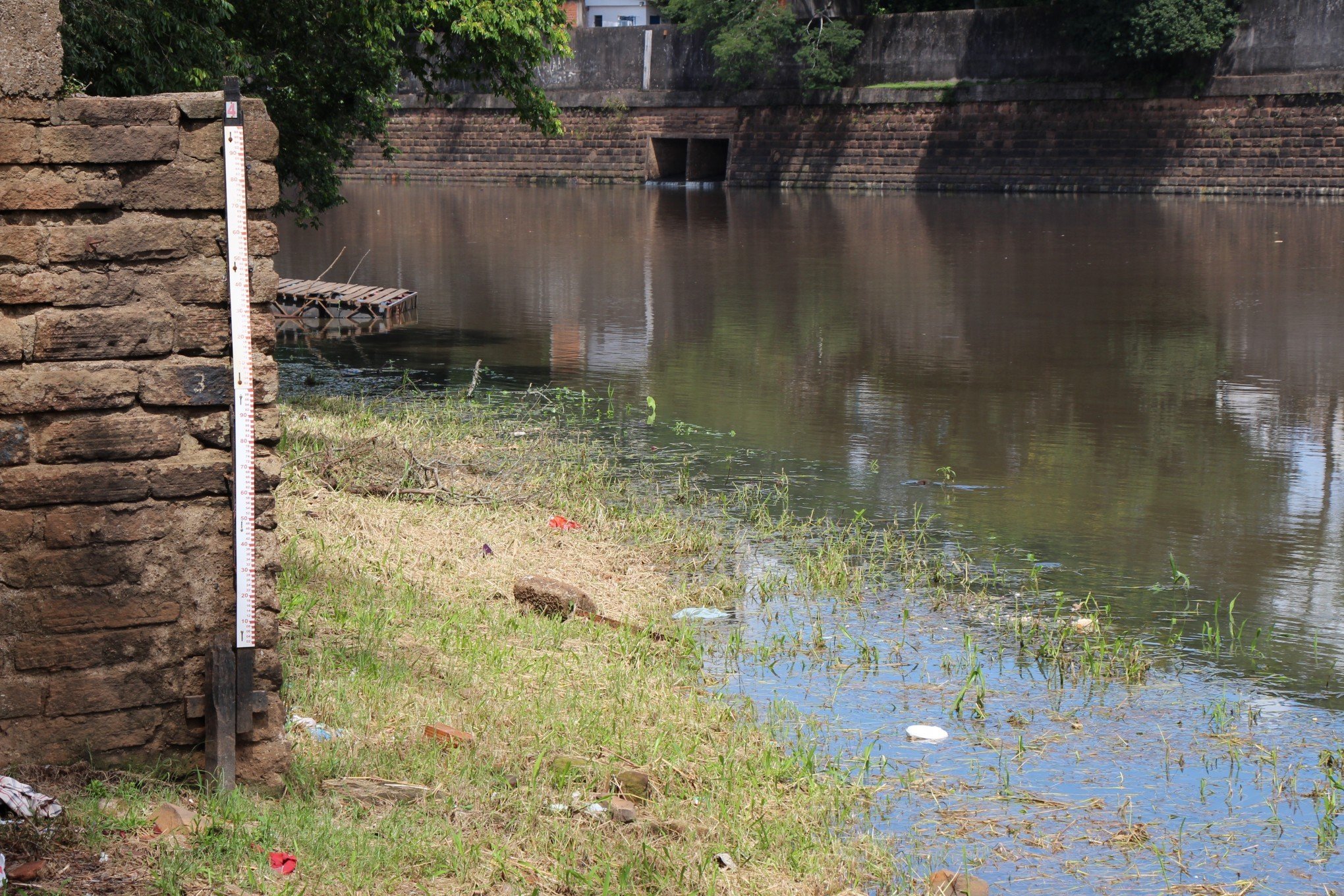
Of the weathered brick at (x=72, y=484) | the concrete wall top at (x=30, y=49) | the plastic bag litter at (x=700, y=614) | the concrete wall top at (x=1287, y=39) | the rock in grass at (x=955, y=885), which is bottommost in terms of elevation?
the rock in grass at (x=955, y=885)

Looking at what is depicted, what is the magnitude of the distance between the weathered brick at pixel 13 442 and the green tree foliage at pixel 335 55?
5101mm

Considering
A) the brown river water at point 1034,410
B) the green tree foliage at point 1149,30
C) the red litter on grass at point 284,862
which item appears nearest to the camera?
the red litter on grass at point 284,862

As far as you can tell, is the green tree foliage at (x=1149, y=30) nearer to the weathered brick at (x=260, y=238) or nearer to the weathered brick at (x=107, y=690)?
the weathered brick at (x=260, y=238)

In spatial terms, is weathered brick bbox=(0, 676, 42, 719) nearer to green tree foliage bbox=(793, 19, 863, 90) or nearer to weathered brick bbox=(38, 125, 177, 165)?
weathered brick bbox=(38, 125, 177, 165)

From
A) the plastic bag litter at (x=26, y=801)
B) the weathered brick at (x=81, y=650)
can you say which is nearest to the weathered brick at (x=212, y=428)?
the weathered brick at (x=81, y=650)

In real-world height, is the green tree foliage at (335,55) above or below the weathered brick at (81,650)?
above

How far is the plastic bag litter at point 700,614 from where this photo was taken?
19.9 ft

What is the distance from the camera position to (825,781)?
4.45 m

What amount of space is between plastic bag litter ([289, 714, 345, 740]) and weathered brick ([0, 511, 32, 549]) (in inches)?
37.1

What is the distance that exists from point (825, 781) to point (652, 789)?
0.59 metres

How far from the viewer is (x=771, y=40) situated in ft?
118

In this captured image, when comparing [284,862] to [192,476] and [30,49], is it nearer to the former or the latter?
[192,476]

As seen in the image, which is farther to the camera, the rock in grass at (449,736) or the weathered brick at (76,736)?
the rock in grass at (449,736)

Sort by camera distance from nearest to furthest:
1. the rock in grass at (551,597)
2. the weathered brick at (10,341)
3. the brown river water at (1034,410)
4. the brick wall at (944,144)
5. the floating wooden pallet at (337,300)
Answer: the weathered brick at (10,341), the brown river water at (1034,410), the rock in grass at (551,597), the floating wooden pallet at (337,300), the brick wall at (944,144)
